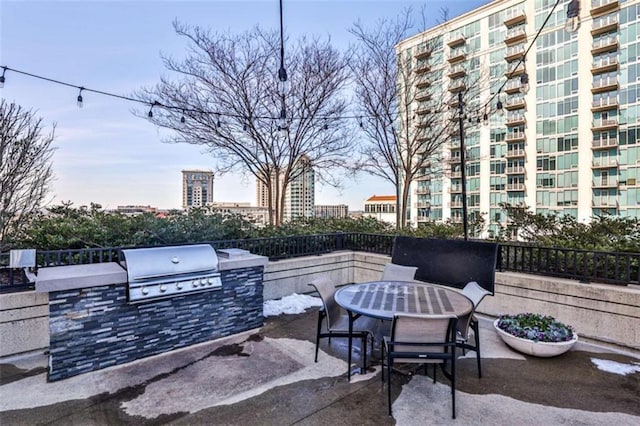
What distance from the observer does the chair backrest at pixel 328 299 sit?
9.87ft

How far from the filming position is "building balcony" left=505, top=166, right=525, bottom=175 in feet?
93.0

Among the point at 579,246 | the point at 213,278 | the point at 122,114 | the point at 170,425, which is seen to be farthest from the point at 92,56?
the point at 579,246

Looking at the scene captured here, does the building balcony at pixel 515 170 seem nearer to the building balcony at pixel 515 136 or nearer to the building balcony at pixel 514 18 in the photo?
the building balcony at pixel 515 136

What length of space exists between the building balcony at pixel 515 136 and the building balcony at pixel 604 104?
5.05 m

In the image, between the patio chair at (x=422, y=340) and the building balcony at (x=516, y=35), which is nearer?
the patio chair at (x=422, y=340)

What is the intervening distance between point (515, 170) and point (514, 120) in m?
4.63

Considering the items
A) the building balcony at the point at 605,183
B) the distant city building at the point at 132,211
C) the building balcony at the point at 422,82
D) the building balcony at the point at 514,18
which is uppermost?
the building balcony at the point at 514,18

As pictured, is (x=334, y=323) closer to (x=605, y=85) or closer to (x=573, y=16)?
(x=573, y=16)

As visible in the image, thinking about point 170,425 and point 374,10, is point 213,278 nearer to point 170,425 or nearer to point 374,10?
point 170,425

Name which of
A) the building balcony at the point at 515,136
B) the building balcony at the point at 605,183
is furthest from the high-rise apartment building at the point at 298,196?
the building balcony at the point at 515,136

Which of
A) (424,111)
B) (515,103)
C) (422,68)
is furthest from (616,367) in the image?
(515,103)

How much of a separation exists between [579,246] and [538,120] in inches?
1154

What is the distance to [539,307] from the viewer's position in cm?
406

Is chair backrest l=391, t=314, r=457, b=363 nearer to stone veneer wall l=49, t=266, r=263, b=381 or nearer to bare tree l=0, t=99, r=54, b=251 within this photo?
stone veneer wall l=49, t=266, r=263, b=381
